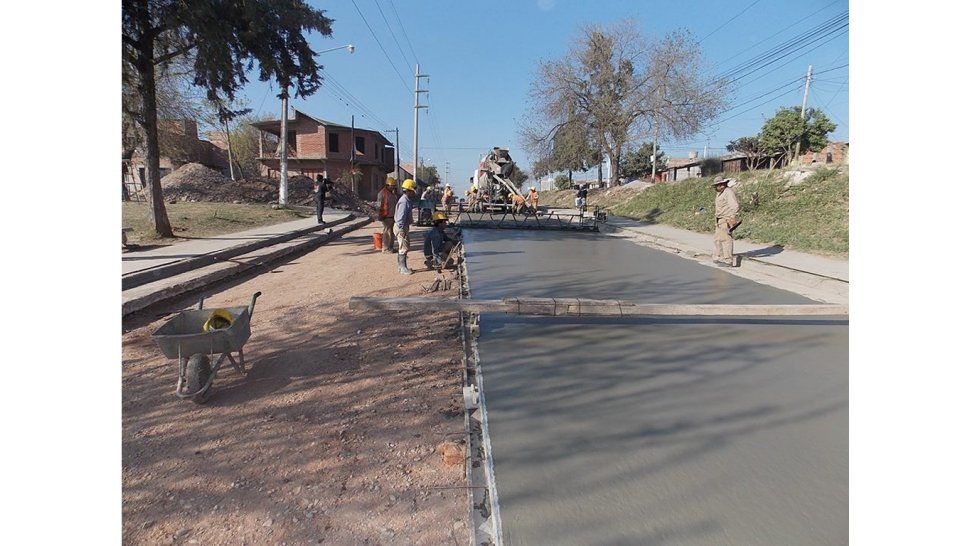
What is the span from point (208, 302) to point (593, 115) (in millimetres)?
31352

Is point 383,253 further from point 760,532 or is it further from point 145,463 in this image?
point 760,532

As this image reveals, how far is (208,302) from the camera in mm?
6457

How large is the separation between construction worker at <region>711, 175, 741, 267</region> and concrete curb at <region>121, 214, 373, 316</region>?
8.29 m

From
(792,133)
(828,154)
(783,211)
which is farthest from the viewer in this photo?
(828,154)

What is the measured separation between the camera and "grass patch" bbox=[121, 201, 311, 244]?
1151 cm

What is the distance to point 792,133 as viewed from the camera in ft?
64.9

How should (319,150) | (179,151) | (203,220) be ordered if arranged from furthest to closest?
(319,150) < (179,151) < (203,220)

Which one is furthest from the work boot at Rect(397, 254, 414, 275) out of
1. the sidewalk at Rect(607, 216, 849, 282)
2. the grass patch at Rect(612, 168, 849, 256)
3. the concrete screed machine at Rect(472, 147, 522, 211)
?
the concrete screed machine at Rect(472, 147, 522, 211)

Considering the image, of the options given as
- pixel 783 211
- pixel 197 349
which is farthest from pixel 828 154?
pixel 197 349

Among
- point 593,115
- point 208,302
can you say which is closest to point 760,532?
point 208,302

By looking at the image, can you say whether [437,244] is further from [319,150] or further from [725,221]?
[319,150]

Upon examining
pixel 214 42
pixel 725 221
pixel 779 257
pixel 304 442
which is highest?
pixel 214 42

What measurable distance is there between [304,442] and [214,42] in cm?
1009

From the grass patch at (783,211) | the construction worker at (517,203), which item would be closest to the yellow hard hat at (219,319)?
the grass patch at (783,211)
